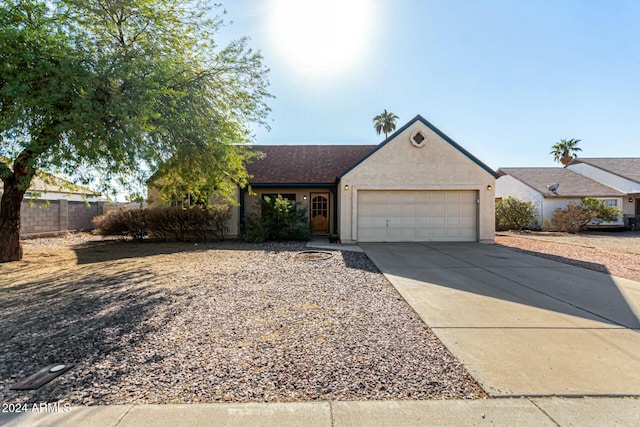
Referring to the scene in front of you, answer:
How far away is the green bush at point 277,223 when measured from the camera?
13398mm

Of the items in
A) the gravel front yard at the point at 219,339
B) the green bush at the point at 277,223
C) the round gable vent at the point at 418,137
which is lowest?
the gravel front yard at the point at 219,339

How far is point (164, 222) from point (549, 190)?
2451 cm

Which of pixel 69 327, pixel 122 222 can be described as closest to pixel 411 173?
pixel 69 327

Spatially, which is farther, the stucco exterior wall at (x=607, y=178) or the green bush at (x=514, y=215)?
the stucco exterior wall at (x=607, y=178)

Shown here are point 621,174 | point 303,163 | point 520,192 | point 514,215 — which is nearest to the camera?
point 303,163

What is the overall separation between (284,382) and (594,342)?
12.6 feet

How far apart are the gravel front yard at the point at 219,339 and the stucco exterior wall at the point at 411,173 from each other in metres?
5.89

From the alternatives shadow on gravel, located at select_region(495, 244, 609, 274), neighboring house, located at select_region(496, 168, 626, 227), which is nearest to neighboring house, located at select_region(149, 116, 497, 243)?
shadow on gravel, located at select_region(495, 244, 609, 274)

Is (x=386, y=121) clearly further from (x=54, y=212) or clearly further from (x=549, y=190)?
(x=54, y=212)

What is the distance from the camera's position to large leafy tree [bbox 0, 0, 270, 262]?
6.55m

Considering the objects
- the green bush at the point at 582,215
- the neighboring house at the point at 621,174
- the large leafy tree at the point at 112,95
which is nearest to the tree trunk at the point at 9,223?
the large leafy tree at the point at 112,95

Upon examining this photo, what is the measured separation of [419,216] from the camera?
13094mm

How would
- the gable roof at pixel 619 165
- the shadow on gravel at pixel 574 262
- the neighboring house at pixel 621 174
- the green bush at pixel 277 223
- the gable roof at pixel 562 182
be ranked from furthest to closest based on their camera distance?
1. the gable roof at pixel 619 165
2. the neighboring house at pixel 621 174
3. the gable roof at pixel 562 182
4. the green bush at pixel 277 223
5. the shadow on gravel at pixel 574 262

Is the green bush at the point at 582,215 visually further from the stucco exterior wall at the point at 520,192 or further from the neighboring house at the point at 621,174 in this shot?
the neighboring house at the point at 621,174
